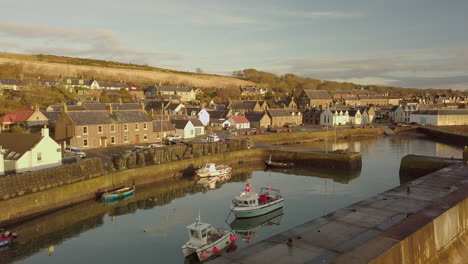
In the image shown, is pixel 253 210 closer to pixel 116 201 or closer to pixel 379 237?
pixel 116 201

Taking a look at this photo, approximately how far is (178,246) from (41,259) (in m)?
8.17

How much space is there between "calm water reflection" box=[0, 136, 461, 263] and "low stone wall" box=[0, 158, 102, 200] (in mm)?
2416

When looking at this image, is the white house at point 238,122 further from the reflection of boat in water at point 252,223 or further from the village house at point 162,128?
the reflection of boat in water at point 252,223

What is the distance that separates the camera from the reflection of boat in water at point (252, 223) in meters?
26.7

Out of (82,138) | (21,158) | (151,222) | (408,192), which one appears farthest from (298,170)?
(21,158)

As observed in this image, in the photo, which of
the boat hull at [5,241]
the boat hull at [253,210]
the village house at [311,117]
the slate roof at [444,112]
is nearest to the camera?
the boat hull at [5,241]

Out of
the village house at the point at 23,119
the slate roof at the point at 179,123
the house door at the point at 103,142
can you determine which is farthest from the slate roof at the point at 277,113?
the village house at the point at 23,119

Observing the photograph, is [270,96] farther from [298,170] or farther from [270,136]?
[298,170]

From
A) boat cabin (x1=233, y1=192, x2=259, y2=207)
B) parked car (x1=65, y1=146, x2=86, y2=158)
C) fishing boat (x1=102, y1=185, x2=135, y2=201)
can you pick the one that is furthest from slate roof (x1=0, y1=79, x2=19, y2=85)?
boat cabin (x1=233, y1=192, x2=259, y2=207)

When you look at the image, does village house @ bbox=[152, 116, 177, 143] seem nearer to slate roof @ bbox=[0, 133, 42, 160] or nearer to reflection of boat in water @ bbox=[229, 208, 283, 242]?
slate roof @ bbox=[0, 133, 42, 160]

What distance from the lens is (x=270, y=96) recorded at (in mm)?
→ 141875

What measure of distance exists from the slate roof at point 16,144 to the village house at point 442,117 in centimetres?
9572

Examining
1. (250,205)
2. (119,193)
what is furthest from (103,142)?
(250,205)

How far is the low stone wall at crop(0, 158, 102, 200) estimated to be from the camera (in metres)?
27.5
